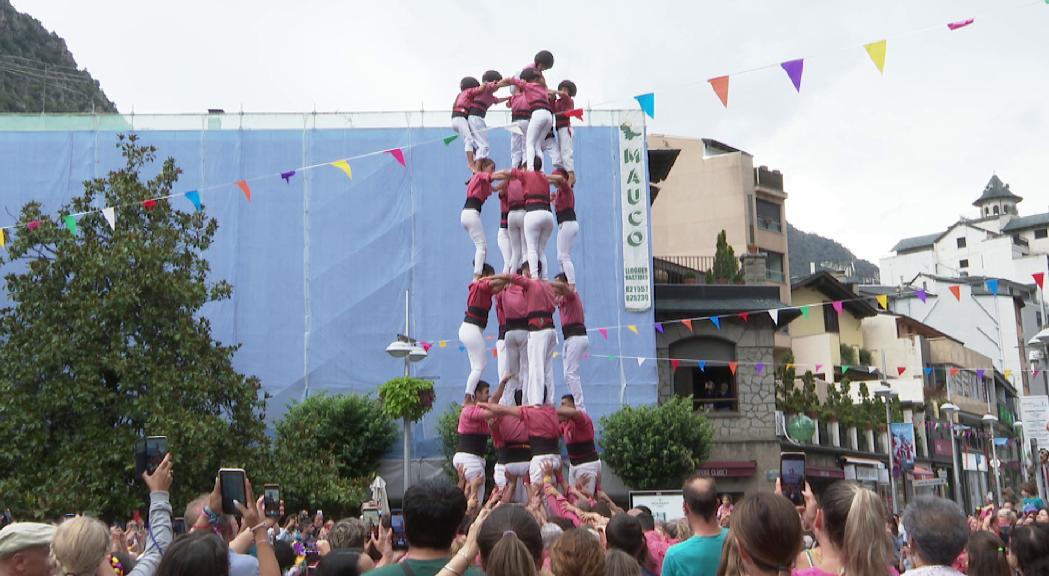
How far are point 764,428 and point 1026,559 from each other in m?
25.3

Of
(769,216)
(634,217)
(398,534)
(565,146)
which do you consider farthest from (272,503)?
(769,216)

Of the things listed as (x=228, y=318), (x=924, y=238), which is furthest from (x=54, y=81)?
(x=924, y=238)

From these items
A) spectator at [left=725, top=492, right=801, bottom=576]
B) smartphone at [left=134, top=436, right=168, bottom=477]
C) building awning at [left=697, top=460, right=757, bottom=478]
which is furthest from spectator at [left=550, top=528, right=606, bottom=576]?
building awning at [left=697, top=460, right=757, bottom=478]

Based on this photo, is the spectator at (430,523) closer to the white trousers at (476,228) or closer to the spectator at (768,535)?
the spectator at (768,535)

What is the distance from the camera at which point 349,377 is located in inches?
1171

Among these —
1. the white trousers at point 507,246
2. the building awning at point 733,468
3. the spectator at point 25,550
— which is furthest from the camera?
the building awning at point 733,468

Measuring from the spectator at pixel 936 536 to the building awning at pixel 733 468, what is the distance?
2550 cm

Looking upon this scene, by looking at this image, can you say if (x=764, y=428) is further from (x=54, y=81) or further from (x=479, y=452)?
(x=54, y=81)

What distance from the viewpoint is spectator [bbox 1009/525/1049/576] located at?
209 inches

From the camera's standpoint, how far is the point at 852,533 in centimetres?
438

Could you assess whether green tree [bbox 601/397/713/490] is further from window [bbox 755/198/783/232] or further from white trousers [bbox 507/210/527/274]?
window [bbox 755/198/783/232]

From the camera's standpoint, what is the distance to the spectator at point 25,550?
4242 millimetres

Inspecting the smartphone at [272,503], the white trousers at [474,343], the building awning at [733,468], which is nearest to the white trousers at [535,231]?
the white trousers at [474,343]

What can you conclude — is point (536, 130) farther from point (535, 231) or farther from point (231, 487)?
point (231, 487)
